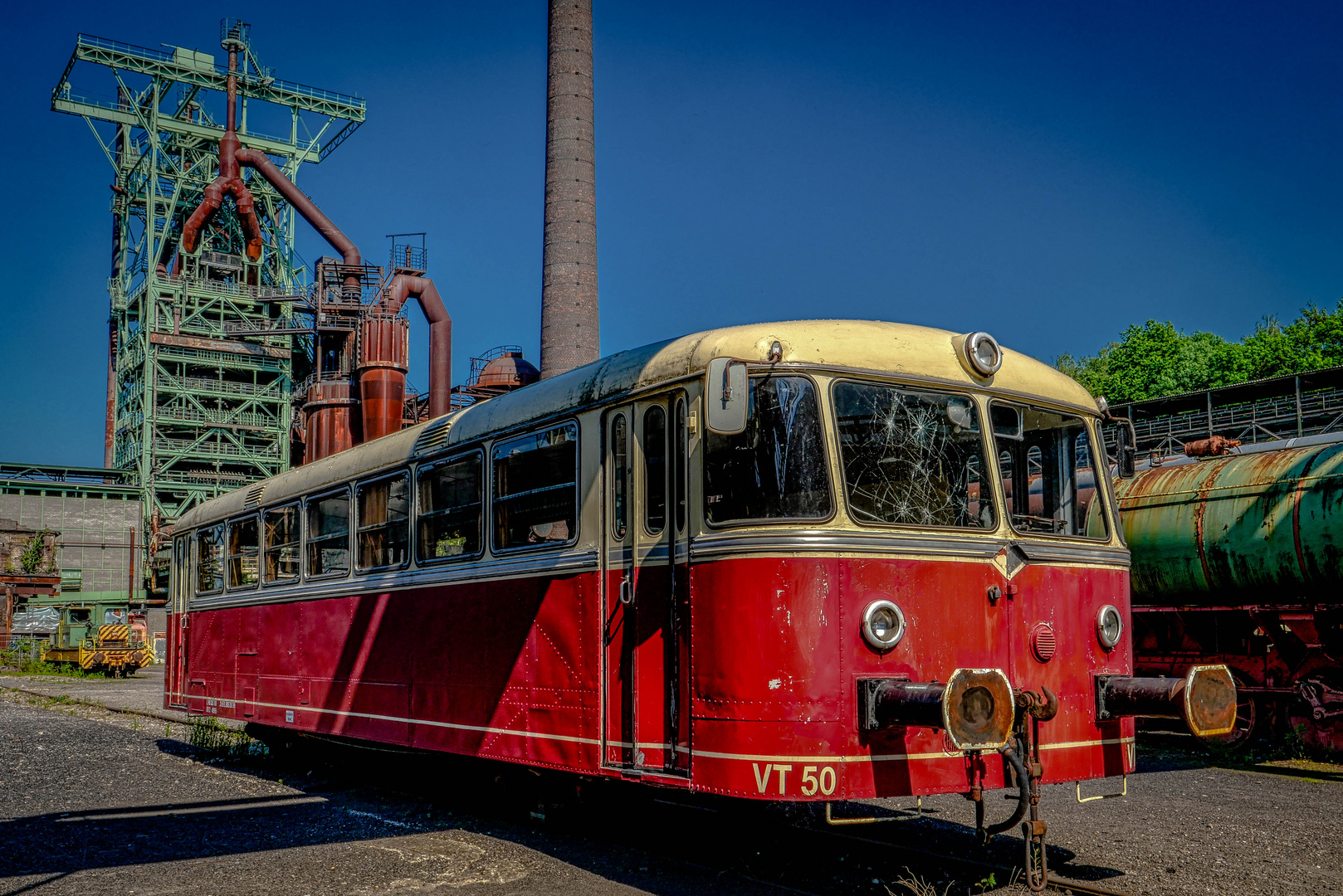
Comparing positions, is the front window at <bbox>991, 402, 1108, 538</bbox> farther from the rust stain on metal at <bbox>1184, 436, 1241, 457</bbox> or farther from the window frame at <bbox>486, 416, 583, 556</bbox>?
the rust stain on metal at <bbox>1184, 436, 1241, 457</bbox>

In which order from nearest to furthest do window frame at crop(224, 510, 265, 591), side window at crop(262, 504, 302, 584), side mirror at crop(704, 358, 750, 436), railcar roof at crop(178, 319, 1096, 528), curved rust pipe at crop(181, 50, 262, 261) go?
side mirror at crop(704, 358, 750, 436)
railcar roof at crop(178, 319, 1096, 528)
side window at crop(262, 504, 302, 584)
window frame at crop(224, 510, 265, 591)
curved rust pipe at crop(181, 50, 262, 261)

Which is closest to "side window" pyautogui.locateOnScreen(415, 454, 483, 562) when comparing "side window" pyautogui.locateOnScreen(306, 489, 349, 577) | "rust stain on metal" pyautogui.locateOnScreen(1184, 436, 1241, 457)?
"side window" pyautogui.locateOnScreen(306, 489, 349, 577)

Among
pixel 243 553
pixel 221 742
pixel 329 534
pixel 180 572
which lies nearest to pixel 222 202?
pixel 180 572

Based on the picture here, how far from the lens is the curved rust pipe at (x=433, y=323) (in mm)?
33406

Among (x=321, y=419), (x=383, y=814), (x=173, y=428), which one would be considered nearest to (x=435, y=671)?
(x=383, y=814)

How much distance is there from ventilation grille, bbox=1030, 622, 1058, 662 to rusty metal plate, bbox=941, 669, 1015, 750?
2.90ft

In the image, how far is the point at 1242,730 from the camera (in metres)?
13.7

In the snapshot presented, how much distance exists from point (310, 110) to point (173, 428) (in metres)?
18.8

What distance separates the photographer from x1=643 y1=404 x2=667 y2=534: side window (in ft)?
22.1

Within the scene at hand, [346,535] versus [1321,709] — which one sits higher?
[346,535]

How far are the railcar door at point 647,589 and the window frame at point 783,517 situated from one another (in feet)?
0.54

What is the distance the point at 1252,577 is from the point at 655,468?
9525 millimetres

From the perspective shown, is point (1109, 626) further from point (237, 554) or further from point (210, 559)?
point (210, 559)

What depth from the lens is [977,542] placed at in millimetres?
6340
